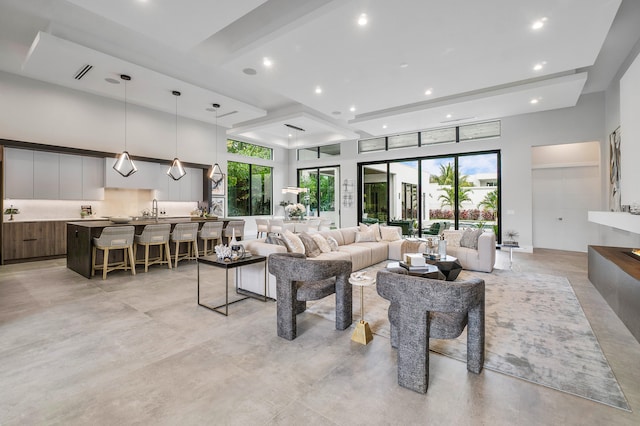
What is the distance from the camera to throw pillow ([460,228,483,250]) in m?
5.77

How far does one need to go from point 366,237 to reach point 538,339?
13.3ft

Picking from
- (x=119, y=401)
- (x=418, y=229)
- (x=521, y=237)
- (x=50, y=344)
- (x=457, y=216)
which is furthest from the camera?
(x=418, y=229)

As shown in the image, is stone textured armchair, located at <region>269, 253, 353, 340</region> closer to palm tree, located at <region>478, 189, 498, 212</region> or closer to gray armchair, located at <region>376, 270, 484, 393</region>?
gray armchair, located at <region>376, 270, 484, 393</region>

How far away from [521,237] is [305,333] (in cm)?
767

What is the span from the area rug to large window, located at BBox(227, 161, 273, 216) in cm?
802

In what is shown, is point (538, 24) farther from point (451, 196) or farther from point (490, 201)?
point (451, 196)

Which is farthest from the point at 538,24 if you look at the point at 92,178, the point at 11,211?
the point at 11,211

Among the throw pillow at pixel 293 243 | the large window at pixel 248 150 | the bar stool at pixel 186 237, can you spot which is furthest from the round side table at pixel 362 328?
the large window at pixel 248 150

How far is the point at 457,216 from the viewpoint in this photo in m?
9.25

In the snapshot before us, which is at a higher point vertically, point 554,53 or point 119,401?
point 554,53

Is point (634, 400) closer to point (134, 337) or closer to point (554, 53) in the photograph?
point (134, 337)

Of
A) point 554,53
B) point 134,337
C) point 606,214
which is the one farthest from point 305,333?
point 554,53

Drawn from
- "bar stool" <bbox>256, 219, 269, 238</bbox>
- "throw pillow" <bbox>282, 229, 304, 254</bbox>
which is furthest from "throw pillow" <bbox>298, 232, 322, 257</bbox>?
"bar stool" <bbox>256, 219, 269, 238</bbox>

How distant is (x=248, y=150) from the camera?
1169 centimetres
